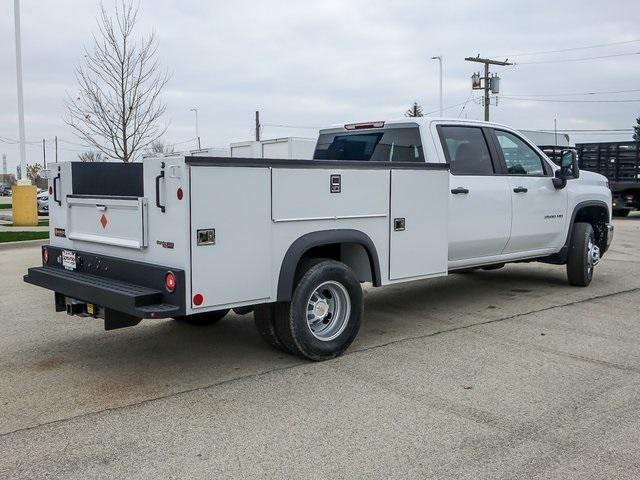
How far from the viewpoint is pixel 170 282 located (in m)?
4.64

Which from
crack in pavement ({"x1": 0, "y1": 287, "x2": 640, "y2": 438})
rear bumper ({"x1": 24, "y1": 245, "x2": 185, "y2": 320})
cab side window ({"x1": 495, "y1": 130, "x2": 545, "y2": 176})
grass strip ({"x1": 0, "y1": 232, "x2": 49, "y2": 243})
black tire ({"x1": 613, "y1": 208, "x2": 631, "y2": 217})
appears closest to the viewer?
crack in pavement ({"x1": 0, "y1": 287, "x2": 640, "y2": 438})

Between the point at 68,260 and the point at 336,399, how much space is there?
265 cm

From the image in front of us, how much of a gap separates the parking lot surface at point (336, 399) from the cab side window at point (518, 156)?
166 centimetres

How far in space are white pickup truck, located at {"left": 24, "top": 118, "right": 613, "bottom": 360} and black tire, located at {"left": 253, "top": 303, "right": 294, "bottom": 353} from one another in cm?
1

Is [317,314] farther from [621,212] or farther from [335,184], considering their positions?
[621,212]

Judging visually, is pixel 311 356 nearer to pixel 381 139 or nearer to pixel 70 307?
pixel 70 307

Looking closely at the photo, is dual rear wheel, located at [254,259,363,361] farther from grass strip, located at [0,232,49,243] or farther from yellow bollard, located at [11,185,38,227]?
yellow bollard, located at [11,185,38,227]

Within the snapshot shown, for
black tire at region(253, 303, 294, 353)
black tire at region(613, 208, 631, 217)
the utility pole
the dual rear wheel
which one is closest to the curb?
black tire at region(253, 303, 294, 353)

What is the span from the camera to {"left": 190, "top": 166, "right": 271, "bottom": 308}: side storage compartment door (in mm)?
4629

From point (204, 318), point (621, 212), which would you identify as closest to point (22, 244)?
point (204, 318)

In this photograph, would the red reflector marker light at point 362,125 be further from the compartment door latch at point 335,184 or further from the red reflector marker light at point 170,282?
the red reflector marker light at point 170,282

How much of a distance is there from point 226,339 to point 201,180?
2271mm

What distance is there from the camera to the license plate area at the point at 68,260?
5641 millimetres

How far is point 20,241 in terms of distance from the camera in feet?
47.1
